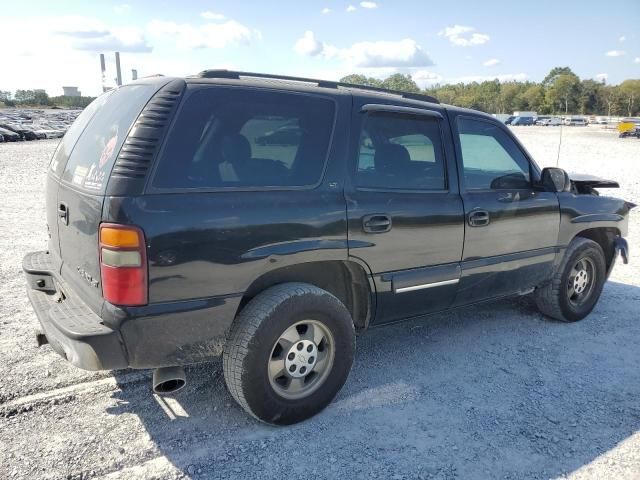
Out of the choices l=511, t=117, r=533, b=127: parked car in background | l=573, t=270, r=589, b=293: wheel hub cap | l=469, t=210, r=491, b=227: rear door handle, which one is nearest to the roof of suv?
l=469, t=210, r=491, b=227: rear door handle

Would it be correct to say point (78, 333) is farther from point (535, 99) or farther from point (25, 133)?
point (535, 99)

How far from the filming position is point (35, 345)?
13.4 feet

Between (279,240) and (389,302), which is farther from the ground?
(279,240)

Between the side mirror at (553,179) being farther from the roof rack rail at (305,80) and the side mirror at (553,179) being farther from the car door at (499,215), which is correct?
the roof rack rail at (305,80)

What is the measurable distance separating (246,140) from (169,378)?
4.48 ft

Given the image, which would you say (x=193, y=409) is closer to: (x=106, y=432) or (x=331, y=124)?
(x=106, y=432)

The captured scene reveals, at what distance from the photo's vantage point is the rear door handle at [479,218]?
3.87 meters

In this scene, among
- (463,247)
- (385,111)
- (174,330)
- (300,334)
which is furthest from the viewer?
(463,247)

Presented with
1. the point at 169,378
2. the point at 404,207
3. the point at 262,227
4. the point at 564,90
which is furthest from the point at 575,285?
the point at 564,90

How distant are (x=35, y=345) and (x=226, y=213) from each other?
2358mm

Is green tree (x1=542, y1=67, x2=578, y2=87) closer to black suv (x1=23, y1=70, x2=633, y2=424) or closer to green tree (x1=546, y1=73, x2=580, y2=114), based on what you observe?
green tree (x1=546, y1=73, x2=580, y2=114)

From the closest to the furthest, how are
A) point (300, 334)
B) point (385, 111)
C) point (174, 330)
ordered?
1. point (174, 330)
2. point (300, 334)
3. point (385, 111)

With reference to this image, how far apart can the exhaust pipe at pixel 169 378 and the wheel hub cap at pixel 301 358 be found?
1.99 feet

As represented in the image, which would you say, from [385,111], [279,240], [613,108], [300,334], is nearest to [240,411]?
[300,334]
